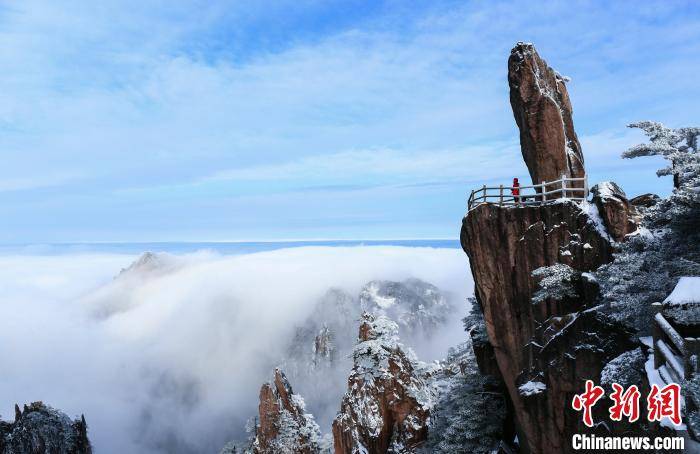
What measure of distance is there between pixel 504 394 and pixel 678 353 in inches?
757

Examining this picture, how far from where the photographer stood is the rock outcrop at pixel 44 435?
4184cm

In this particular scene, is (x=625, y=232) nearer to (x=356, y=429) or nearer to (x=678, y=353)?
(x=678, y=353)

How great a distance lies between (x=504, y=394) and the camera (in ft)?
104

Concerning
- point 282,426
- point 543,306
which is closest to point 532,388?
point 543,306

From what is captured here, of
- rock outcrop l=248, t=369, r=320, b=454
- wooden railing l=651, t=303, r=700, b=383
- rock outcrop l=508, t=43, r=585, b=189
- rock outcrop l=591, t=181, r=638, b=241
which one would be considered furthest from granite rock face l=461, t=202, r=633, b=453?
rock outcrop l=248, t=369, r=320, b=454

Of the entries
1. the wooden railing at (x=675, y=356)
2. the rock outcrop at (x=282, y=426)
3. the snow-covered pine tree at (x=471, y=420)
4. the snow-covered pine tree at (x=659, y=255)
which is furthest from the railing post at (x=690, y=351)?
the rock outcrop at (x=282, y=426)

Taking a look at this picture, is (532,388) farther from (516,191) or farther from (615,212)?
(516,191)

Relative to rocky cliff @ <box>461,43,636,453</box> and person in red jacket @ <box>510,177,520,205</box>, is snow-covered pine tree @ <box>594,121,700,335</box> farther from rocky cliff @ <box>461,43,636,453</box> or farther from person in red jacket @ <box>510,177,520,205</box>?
person in red jacket @ <box>510,177,520,205</box>

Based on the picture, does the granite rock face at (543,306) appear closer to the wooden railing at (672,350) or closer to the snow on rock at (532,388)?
the snow on rock at (532,388)

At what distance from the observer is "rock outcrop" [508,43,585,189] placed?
3056 cm

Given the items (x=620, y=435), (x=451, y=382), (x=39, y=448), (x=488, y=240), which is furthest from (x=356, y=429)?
(x=39, y=448)

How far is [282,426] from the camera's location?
170 feet

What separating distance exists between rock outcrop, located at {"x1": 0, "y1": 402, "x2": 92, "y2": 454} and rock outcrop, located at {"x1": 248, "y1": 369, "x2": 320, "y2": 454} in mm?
17156

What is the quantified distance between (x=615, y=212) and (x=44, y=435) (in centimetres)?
4843
